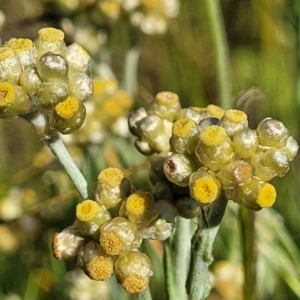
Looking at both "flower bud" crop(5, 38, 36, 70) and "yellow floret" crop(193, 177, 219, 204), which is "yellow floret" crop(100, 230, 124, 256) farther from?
"flower bud" crop(5, 38, 36, 70)

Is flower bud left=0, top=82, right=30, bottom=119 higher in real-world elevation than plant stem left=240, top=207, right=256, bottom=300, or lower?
higher

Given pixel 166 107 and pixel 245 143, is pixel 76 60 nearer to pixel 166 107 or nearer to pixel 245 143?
pixel 166 107

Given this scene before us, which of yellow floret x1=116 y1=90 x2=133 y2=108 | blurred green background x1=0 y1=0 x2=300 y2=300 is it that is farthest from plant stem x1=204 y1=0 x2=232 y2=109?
yellow floret x1=116 y1=90 x2=133 y2=108

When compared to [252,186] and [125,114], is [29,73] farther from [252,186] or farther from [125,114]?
[125,114]

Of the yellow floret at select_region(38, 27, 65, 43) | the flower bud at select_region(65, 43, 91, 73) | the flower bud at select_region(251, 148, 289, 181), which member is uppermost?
the yellow floret at select_region(38, 27, 65, 43)

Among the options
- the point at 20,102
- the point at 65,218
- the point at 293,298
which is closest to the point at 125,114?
the point at 65,218

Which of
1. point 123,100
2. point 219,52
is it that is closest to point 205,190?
point 219,52
